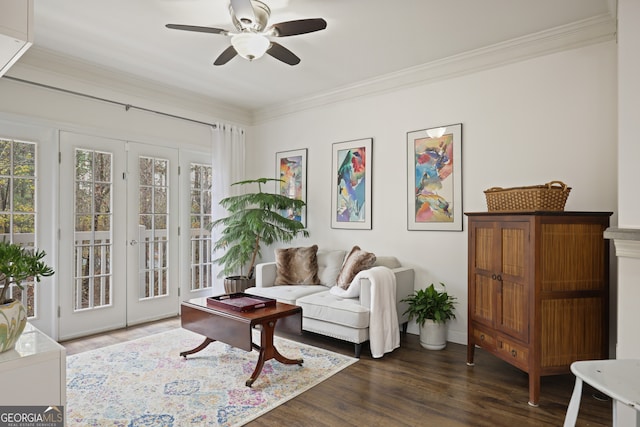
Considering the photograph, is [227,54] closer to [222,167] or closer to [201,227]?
[222,167]

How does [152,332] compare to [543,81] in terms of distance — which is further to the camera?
[152,332]

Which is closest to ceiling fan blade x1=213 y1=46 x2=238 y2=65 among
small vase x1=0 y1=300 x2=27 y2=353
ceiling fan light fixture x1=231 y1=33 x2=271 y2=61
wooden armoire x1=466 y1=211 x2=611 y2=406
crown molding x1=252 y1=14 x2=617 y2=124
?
ceiling fan light fixture x1=231 y1=33 x2=271 y2=61

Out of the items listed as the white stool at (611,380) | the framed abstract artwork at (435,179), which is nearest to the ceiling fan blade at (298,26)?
the framed abstract artwork at (435,179)

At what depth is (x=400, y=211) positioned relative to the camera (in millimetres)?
4191

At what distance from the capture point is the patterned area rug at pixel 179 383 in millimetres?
2379

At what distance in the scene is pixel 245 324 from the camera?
2.74m

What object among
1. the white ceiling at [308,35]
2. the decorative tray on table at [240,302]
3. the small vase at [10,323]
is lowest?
the decorative tray on table at [240,302]

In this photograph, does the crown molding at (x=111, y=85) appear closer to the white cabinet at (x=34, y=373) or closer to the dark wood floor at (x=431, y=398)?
the white cabinet at (x=34, y=373)

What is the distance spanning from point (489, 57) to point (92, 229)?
430 centimetres

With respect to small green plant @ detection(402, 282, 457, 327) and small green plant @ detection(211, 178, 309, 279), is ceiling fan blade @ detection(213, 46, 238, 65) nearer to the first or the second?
small green plant @ detection(211, 178, 309, 279)

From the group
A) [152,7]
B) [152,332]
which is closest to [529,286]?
[152,7]

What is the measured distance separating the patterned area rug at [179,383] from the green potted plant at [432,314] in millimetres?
762

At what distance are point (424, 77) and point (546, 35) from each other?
111cm

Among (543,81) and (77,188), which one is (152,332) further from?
(543,81)
